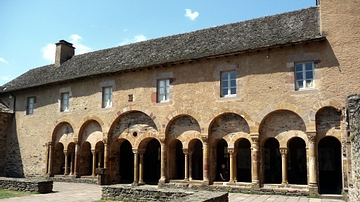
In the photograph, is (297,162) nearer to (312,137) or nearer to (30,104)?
(312,137)

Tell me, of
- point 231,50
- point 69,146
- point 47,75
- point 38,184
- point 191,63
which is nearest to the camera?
point 38,184

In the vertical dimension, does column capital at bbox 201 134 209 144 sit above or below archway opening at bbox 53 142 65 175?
above

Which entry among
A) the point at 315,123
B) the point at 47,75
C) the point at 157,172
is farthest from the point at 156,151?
the point at 315,123

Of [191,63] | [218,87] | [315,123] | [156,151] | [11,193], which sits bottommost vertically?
[11,193]

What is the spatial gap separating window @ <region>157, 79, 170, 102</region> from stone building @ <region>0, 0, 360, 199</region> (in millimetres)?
51

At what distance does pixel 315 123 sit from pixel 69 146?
14154mm

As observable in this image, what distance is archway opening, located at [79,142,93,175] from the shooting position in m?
20.5

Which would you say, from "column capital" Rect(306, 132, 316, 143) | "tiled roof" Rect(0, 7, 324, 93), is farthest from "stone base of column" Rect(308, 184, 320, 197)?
"tiled roof" Rect(0, 7, 324, 93)

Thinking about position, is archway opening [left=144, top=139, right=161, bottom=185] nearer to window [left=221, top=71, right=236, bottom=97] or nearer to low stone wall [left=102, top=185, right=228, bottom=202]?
window [left=221, top=71, right=236, bottom=97]

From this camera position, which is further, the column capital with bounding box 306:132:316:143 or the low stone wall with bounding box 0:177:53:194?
the low stone wall with bounding box 0:177:53:194

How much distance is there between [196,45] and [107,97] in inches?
232

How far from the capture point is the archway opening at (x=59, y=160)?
70.7 feet

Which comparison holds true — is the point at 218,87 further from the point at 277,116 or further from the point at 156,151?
the point at 156,151

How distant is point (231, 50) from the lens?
15461mm
